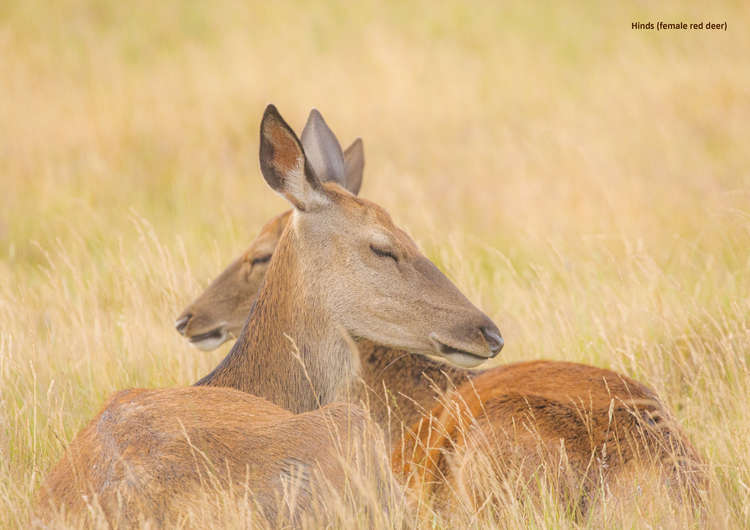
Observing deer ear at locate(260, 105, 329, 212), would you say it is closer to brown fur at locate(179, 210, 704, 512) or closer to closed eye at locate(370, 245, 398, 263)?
closed eye at locate(370, 245, 398, 263)

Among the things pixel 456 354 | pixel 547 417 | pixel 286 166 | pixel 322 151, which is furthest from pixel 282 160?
pixel 547 417

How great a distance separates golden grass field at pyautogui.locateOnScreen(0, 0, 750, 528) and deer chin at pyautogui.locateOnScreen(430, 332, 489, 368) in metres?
0.91

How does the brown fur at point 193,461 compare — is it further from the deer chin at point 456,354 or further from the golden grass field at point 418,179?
the deer chin at point 456,354

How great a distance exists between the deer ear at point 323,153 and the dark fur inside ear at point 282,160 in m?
0.69

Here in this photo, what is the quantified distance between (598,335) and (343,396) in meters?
1.99

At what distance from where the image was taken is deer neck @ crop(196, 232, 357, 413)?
4.73 metres

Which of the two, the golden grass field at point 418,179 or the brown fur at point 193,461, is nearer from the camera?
the brown fur at point 193,461

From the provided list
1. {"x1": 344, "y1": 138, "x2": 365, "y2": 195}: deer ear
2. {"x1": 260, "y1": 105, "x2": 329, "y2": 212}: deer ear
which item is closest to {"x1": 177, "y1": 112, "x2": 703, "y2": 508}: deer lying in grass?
{"x1": 260, "y1": 105, "x2": 329, "y2": 212}: deer ear

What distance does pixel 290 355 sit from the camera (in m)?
4.77

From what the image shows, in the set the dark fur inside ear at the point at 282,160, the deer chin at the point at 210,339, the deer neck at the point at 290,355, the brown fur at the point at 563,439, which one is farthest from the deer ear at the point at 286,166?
the deer chin at the point at 210,339

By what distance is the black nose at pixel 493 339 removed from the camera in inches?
184

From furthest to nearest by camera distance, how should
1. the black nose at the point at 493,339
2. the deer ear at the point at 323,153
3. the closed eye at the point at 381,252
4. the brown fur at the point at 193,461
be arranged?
the deer ear at the point at 323,153 < the closed eye at the point at 381,252 < the black nose at the point at 493,339 < the brown fur at the point at 193,461

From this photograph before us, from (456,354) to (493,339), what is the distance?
7.2 inches

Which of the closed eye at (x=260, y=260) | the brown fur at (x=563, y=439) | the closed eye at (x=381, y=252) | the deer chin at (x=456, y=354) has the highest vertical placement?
the closed eye at (x=381, y=252)
